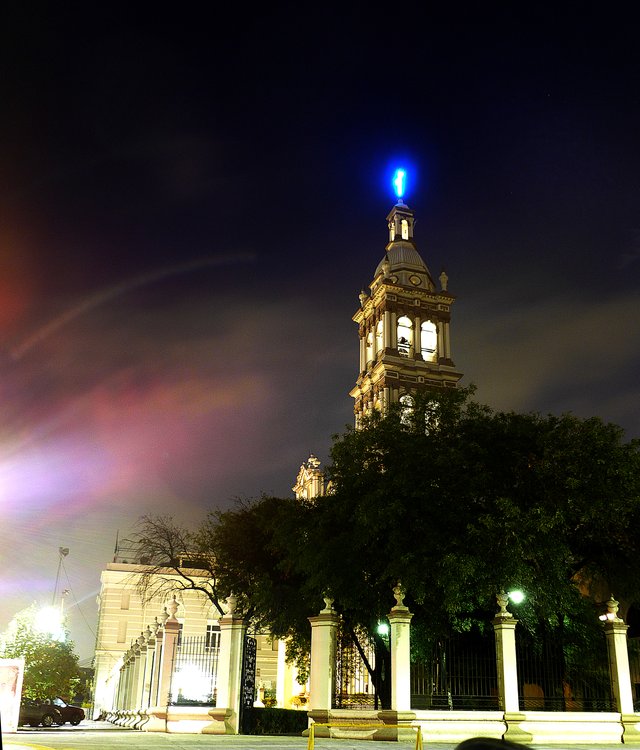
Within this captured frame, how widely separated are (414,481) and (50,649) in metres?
35.6

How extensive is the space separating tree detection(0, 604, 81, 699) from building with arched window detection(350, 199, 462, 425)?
78.7ft

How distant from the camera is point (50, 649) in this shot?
162 feet

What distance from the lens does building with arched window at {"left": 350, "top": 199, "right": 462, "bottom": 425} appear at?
52.6 m

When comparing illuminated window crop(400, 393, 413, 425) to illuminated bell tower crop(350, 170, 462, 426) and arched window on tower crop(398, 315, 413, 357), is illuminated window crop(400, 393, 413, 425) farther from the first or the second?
arched window on tower crop(398, 315, 413, 357)

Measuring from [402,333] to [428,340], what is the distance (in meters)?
2.02

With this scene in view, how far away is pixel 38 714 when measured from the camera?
29984mm

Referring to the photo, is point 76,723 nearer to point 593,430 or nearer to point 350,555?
point 350,555

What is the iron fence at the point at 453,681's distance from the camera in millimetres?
→ 19016

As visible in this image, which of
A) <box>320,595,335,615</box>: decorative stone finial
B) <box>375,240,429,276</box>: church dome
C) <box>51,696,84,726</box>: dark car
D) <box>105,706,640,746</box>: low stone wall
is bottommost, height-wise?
<box>51,696,84,726</box>: dark car

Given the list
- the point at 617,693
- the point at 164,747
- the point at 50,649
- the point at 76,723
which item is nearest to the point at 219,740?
the point at 164,747

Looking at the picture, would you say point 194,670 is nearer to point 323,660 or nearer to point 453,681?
point 323,660

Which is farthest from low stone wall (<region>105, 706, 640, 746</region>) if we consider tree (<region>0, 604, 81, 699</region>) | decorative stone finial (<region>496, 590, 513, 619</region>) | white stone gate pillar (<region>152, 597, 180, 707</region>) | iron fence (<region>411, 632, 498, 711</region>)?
tree (<region>0, 604, 81, 699</region>)

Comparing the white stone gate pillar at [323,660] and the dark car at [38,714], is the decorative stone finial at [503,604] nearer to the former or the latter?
the white stone gate pillar at [323,660]

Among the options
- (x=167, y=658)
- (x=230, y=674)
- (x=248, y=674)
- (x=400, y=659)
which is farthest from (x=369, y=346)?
(x=400, y=659)
